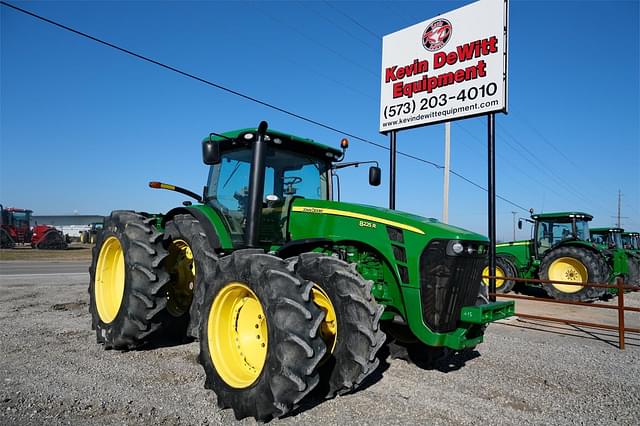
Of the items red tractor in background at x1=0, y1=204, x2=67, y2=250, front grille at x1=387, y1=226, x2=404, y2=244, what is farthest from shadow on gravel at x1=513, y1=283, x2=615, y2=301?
red tractor in background at x1=0, y1=204, x2=67, y2=250

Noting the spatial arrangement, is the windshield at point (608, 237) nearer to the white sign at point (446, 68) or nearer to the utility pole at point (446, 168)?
the utility pole at point (446, 168)

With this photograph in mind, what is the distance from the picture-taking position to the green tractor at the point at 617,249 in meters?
12.3

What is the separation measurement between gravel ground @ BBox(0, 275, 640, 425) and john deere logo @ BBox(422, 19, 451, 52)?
5565 millimetres

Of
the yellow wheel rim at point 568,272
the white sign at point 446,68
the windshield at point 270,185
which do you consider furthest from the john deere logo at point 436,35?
the yellow wheel rim at point 568,272

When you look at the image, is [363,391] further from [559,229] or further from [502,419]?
[559,229]

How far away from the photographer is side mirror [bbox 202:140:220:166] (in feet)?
15.2

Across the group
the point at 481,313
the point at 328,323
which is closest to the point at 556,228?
the point at 481,313

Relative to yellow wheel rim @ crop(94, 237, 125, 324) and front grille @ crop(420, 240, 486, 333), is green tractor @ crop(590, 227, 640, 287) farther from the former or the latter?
yellow wheel rim @ crop(94, 237, 125, 324)

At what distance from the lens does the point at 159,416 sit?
11.1ft

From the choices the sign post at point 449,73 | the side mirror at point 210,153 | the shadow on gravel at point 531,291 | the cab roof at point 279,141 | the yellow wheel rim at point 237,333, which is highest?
the sign post at point 449,73

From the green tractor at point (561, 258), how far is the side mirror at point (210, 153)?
359 inches

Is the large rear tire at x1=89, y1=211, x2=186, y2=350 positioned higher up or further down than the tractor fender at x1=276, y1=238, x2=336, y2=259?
further down

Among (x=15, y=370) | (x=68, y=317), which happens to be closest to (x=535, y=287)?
(x=68, y=317)

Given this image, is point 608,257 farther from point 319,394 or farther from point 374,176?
point 319,394
